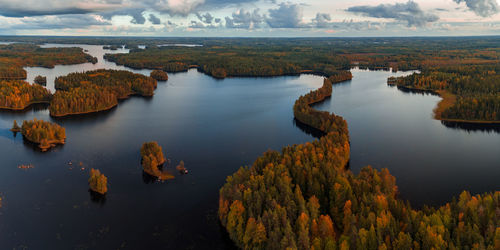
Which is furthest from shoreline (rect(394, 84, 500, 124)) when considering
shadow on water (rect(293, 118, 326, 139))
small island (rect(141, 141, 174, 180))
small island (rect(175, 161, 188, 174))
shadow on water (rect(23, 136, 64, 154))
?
shadow on water (rect(23, 136, 64, 154))

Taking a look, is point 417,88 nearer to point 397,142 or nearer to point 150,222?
point 397,142

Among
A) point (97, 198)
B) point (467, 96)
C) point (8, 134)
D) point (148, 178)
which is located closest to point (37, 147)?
point (8, 134)

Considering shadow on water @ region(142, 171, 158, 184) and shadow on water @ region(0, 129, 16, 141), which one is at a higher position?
shadow on water @ region(0, 129, 16, 141)

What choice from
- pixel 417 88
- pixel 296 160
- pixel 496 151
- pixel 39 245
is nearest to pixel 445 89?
pixel 417 88

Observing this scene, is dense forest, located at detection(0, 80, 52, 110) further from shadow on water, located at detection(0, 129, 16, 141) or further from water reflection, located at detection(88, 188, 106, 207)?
water reflection, located at detection(88, 188, 106, 207)

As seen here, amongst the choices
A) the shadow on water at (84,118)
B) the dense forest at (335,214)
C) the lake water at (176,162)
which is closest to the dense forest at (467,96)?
the lake water at (176,162)

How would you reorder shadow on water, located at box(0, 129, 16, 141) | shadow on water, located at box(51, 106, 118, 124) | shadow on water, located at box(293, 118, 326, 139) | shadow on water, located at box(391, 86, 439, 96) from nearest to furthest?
1. shadow on water, located at box(0, 129, 16, 141)
2. shadow on water, located at box(293, 118, 326, 139)
3. shadow on water, located at box(51, 106, 118, 124)
4. shadow on water, located at box(391, 86, 439, 96)
